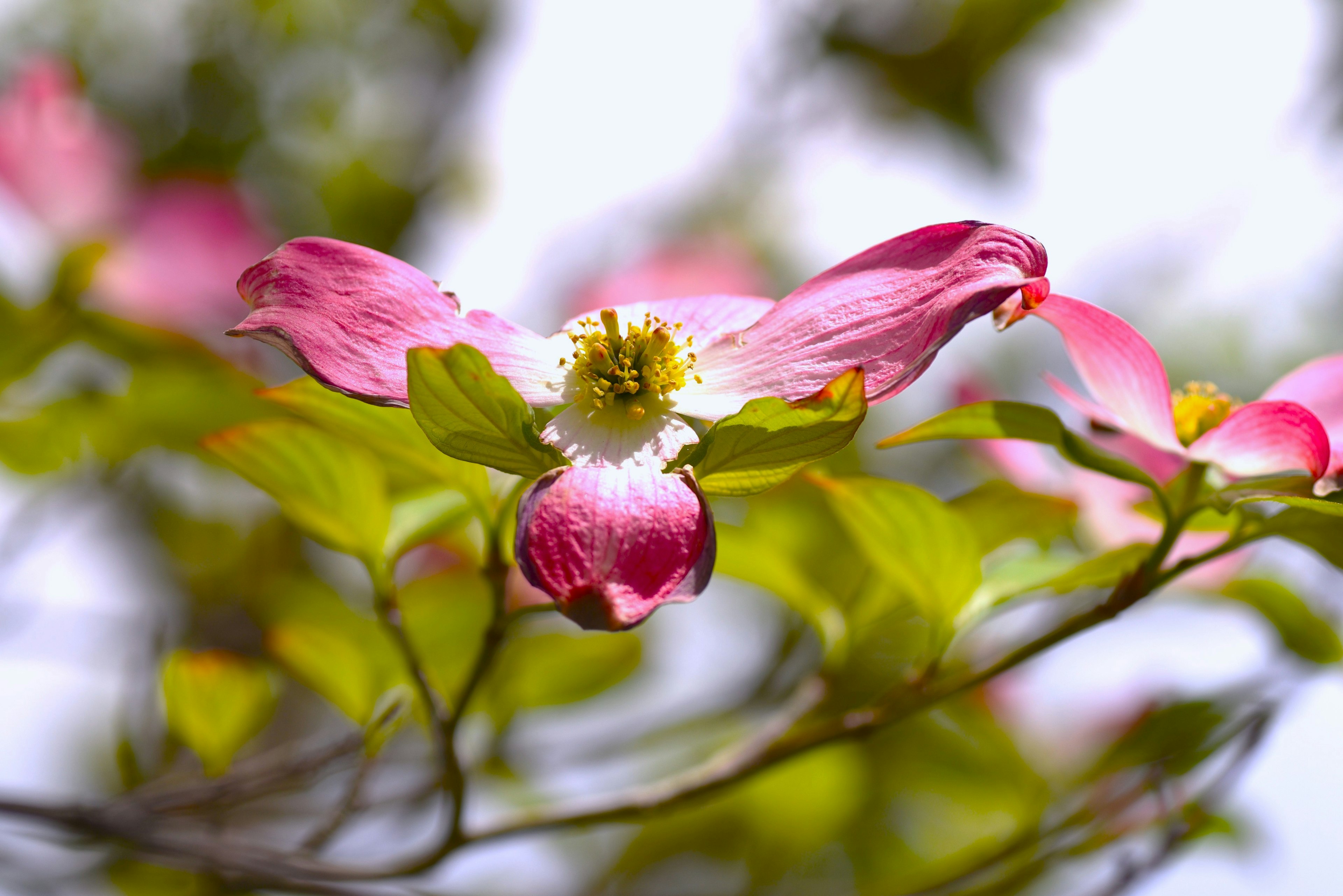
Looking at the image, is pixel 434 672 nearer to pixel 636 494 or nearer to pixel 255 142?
pixel 636 494

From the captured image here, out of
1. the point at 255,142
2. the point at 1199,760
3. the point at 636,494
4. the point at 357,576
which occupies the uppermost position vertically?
the point at 255,142

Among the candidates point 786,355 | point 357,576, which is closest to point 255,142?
point 357,576

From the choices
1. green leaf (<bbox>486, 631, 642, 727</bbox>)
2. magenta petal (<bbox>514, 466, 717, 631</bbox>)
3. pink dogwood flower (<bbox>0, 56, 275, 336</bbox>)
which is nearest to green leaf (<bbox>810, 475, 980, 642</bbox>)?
magenta petal (<bbox>514, 466, 717, 631</bbox>)

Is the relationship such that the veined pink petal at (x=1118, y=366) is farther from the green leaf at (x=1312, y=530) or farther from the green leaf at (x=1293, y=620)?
the green leaf at (x=1293, y=620)

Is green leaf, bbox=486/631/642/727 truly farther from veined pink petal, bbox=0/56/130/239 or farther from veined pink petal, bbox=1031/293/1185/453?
veined pink petal, bbox=0/56/130/239

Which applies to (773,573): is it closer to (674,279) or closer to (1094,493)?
(1094,493)
